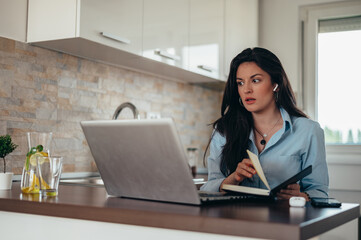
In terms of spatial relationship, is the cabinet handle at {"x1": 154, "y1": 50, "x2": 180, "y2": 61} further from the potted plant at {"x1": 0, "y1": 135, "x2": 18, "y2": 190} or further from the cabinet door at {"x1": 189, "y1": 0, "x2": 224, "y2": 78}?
the potted plant at {"x1": 0, "y1": 135, "x2": 18, "y2": 190}

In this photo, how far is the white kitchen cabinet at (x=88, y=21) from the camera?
2.15 m

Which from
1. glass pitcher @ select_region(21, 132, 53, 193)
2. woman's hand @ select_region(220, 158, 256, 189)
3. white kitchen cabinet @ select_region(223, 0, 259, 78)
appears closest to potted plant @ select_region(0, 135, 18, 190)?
glass pitcher @ select_region(21, 132, 53, 193)

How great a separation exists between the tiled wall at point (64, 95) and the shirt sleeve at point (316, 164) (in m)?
1.27

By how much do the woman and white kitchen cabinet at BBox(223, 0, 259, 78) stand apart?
4.32ft

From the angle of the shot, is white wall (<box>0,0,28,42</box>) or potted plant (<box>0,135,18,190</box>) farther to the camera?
white wall (<box>0,0,28,42</box>)

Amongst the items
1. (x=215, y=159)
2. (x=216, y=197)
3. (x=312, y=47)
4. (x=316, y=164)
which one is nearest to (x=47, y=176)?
(x=216, y=197)

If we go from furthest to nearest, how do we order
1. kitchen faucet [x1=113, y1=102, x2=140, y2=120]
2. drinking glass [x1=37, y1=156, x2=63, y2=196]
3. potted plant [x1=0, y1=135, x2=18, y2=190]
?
kitchen faucet [x1=113, y1=102, x2=140, y2=120], potted plant [x1=0, y1=135, x2=18, y2=190], drinking glass [x1=37, y1=156, x2=63, y2=196]

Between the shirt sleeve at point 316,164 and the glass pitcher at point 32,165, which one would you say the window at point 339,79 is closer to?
the shirt sleeve at point 316,164

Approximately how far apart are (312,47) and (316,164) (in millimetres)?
2053

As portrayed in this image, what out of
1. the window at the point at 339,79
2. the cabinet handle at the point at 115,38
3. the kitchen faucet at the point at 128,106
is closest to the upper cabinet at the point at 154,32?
the cabinet handle at the point at 115,38

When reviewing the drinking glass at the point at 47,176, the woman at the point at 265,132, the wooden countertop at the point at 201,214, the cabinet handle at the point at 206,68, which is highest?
the cabinet handle at the point at 206,68

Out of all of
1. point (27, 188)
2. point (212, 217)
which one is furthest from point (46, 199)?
point (212, 217)

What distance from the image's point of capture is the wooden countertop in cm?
102

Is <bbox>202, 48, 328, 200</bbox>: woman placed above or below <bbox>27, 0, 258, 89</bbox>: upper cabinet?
below
